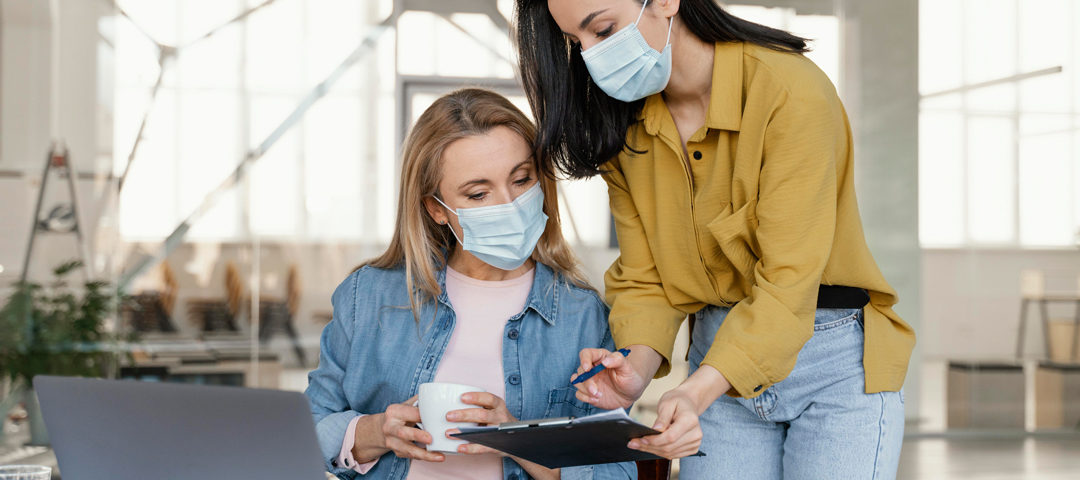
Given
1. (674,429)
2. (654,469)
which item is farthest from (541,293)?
(674,429)

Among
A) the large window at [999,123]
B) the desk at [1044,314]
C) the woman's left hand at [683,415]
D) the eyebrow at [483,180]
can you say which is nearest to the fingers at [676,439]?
the woman's left hand at [683,415]

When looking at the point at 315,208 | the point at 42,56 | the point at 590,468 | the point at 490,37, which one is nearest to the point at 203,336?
the point at 315,208

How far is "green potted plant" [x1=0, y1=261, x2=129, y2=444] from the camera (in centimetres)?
440

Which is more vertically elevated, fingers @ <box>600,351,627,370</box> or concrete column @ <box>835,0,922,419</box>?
concrete column @ <box>835,0,922,419</box>

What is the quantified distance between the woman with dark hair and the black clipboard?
69mm

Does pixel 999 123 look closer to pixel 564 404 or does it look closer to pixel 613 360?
pixel 564 404

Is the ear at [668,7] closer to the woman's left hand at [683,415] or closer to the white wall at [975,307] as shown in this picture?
the woman's left hand at [683,415]

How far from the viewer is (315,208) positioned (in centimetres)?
481

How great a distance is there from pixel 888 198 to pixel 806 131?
14.4ft

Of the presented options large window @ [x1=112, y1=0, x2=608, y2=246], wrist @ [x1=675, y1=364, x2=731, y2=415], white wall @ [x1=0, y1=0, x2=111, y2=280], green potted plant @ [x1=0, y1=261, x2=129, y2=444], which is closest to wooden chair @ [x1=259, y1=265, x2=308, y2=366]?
large window @ [x1=112, y1=0, x2=608, y2=246]

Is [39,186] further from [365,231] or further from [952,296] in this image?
[952,296]

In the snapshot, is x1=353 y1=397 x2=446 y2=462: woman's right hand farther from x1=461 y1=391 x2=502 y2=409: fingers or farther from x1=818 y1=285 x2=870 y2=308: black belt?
x1=818 y1=285 x2=870 y2=308: black belt

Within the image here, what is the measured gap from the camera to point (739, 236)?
1160 millimetres

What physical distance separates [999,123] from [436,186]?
478 centimetres
